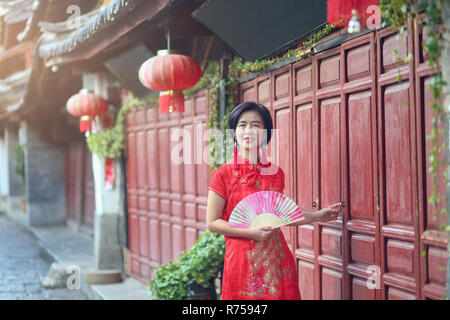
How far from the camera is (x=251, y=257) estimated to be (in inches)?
131

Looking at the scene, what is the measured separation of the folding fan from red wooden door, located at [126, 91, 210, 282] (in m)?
3.31

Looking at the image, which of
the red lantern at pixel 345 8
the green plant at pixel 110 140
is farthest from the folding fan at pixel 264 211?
the green plant at pixel 110 140

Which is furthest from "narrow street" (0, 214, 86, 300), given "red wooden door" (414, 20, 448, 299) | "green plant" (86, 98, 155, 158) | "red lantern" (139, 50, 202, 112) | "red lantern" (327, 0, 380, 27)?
"red lantern" (327, 0, 380, 27)

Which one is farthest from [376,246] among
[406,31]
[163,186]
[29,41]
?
[29,41]

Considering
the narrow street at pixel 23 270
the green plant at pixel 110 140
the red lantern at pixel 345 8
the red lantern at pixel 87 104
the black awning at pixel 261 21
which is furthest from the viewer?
the green plant at pixel 110 140

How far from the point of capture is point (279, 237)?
135 inches

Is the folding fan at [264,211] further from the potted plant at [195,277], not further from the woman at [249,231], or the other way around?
the potted plant at [195,277]

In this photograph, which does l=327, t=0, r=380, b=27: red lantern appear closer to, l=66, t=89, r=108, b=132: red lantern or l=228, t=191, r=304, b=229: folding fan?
l=228, t=191, r=304, b=229: folding fan

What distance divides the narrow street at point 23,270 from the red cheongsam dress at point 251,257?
5.42m

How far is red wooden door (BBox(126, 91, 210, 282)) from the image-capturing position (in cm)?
691

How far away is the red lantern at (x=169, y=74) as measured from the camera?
579cm

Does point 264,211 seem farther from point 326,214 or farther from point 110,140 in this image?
point 110,140

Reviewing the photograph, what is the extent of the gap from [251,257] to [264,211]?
0.28m
